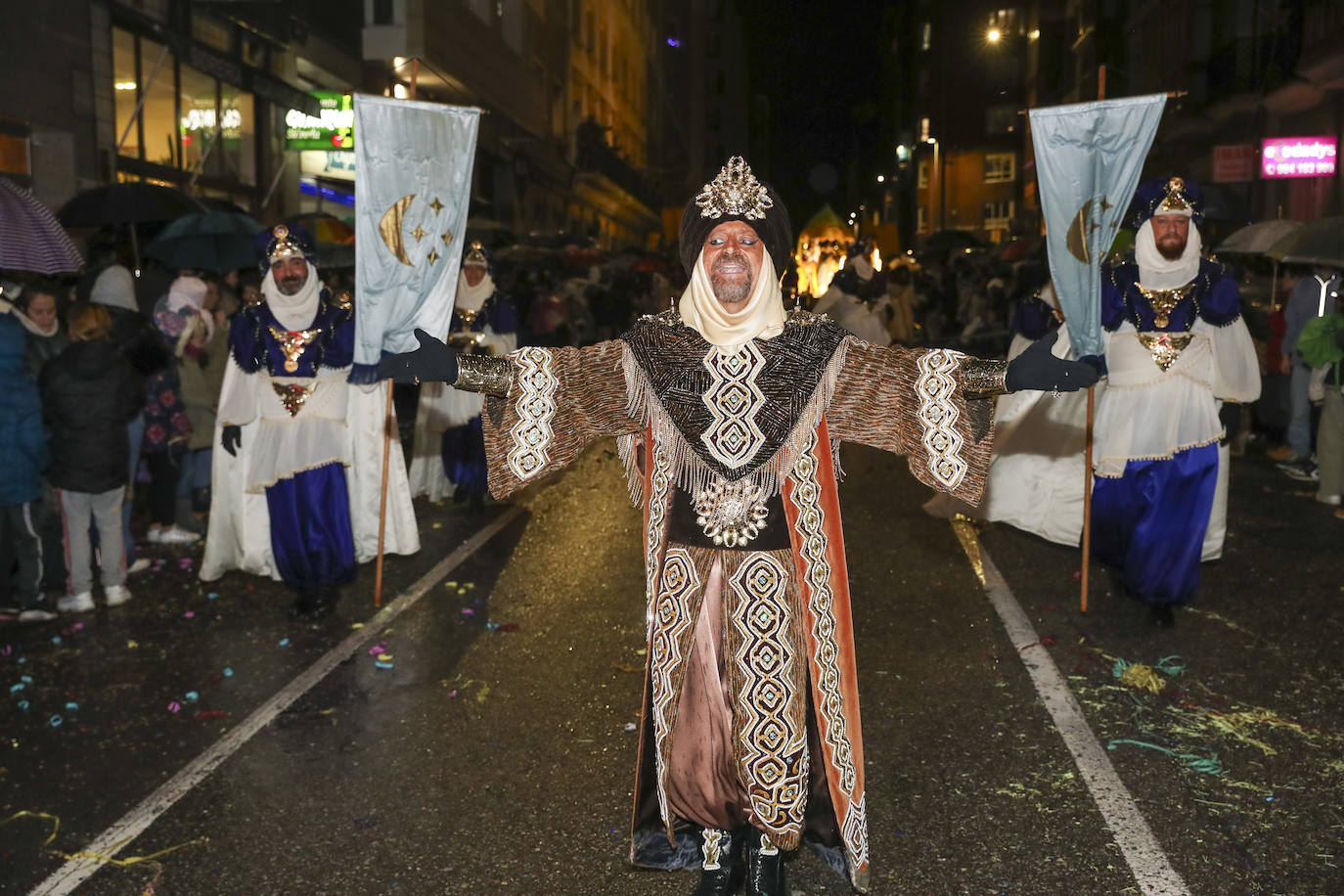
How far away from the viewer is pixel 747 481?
12.6 feet

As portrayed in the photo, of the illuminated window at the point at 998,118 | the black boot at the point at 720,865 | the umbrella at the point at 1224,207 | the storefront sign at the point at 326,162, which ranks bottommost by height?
the black boot at the point at 720,865

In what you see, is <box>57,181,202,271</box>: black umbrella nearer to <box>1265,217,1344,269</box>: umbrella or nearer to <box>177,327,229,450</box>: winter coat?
<box>177,327,229,450</box>: winter coat

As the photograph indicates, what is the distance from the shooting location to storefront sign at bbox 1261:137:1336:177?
23875 millimetres

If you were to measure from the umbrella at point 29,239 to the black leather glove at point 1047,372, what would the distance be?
20.7 ft

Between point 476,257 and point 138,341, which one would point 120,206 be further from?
point 138,341

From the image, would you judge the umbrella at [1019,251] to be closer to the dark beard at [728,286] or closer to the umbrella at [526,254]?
the umbrella at [526,254]

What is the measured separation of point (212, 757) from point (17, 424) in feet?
9.89

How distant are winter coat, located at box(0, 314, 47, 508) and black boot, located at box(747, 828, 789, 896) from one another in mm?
5284

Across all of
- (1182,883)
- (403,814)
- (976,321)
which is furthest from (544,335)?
(1182,883)

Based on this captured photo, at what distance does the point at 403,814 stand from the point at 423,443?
6671mm

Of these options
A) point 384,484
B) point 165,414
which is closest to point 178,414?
point 165,414

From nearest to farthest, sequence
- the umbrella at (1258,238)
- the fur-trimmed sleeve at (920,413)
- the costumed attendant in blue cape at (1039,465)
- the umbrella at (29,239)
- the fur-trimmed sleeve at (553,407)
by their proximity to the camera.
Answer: the fur-trimmed sleeve at (920,413) → the fur-trimmed sleeve at (553,407) → the umbrella at (29,239) → the costumed attendant in blue cape at (1039,465) → the umbrella at (1258,238)

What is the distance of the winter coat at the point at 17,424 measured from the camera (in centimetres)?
729

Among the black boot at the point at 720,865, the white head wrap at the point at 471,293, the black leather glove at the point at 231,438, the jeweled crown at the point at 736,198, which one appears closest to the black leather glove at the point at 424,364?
the jeweled crown at the point at 736,198
